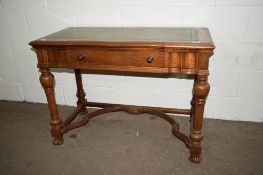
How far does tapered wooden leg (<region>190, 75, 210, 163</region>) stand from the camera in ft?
4.73

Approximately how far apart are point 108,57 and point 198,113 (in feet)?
2.22

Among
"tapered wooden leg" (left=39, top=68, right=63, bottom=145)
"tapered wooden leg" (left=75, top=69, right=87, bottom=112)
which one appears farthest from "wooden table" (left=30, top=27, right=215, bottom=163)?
"tapered wooden leg" (left=75, top=69, right=87, bottom=112)

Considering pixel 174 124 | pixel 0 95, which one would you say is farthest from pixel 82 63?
pixel 0 95

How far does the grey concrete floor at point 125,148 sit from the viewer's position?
1.65 meters

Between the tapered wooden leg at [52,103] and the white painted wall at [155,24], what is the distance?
1.90 ft

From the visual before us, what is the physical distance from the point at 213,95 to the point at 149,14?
0.89 metres

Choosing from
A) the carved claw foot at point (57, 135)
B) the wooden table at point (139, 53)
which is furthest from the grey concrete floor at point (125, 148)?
the wooden table at point (139, 53)

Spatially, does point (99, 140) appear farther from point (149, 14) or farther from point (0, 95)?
point (0, 95)

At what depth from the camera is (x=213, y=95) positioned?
211 cm

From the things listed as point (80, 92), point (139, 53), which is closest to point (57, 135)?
point (80, 92)

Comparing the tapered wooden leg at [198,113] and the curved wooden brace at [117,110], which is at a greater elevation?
the tapered wooden leg at [198,113]

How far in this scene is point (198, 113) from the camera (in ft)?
5.07

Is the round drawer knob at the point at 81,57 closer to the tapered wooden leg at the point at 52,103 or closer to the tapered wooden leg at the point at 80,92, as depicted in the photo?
the tapered wooden leg at the point at 52,103

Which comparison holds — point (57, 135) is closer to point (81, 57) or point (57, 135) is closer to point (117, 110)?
point (117, 110)
